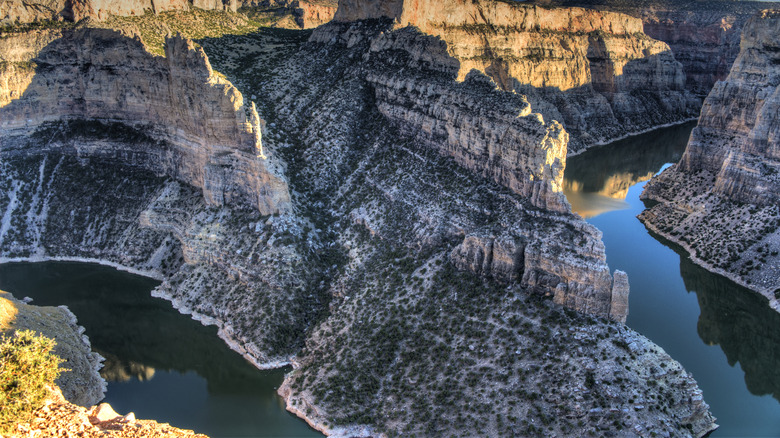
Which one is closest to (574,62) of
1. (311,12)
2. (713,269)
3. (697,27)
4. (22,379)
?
(311,12)

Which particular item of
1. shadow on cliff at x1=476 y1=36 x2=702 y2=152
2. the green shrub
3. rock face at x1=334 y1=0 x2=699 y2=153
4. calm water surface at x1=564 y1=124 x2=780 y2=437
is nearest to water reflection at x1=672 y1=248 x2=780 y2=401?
calm water surface at x1=564 y1=124 x2=780 y2=437

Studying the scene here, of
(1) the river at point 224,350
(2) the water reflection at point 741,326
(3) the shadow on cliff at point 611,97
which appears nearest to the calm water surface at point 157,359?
(1) the river at point 224,350

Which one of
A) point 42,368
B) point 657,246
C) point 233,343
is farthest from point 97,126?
point 657,246

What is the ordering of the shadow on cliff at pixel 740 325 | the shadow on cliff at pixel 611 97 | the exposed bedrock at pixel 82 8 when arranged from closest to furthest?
the shadow on cliff at pixel 740 325 < the exposed bedrock at pixel 82 8 < the shadow on cliff at pixel 611 97

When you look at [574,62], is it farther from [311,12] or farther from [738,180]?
[738,180]

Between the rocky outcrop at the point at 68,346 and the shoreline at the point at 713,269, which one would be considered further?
the shoreline at the point at 713,269

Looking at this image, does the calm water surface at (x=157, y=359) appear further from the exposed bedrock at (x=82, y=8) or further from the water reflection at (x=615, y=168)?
the water reflection at (x=615, y=168)

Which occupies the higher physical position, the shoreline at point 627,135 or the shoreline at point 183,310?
the shoreline at point 627,135

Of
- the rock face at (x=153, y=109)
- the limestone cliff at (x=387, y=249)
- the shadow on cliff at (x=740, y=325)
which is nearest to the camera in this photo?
the limestone cliff at (x=387, y=249)
